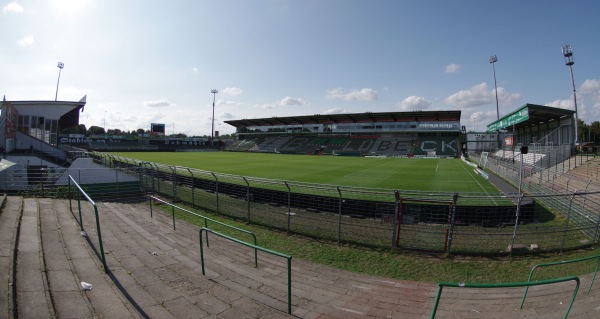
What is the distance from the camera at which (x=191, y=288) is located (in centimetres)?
455

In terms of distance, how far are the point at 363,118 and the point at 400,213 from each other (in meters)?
66.3

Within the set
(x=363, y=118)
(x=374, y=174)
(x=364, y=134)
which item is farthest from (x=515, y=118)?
(x=364, y=134)

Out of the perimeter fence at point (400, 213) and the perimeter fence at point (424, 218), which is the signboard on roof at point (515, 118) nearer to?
the perimeter fence at point (400, 213)

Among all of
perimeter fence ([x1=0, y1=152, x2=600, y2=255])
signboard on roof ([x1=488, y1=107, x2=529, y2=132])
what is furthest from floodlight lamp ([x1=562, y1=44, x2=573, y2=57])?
perimeter fence ([x1=0, y1=152, x2=600, y2=255])

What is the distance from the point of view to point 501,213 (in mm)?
9930

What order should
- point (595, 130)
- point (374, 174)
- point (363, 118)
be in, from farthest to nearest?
point (595, 130) < point (363, 118) < point (374, 174)

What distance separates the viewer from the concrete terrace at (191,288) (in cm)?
374

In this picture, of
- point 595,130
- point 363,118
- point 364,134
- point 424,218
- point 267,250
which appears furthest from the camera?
point 595,130

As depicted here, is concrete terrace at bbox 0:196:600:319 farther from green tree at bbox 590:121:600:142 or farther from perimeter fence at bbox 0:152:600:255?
green tree at bbox 590:121:600:142

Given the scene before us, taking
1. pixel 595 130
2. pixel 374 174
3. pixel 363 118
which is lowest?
pixel 374 174

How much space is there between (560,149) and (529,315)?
2597 centimetres

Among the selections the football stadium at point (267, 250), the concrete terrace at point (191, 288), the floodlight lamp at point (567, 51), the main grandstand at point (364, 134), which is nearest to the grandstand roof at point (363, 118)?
the main grandstand at point (364, 134)

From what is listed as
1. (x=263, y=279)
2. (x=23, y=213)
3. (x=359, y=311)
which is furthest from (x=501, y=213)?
(x=23, y=213)

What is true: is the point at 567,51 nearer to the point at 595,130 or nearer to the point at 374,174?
the point at 374,174
